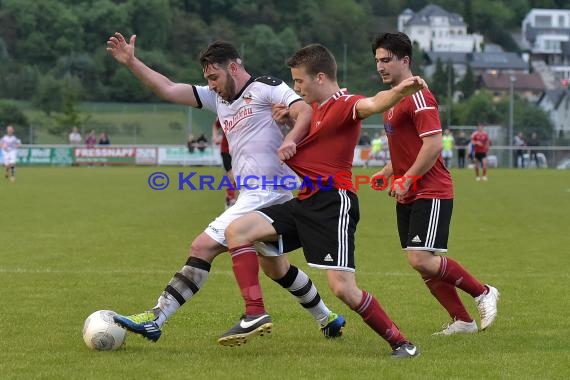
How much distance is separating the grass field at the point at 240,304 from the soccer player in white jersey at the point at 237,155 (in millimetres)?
306

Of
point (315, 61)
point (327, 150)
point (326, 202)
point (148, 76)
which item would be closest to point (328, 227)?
point (326, 202)

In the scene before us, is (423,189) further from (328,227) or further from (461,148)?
(461,148)

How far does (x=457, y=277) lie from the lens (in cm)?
829

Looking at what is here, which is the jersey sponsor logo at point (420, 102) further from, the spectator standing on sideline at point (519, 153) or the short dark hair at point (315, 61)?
the spectator standing on sideline at point (519, 153)

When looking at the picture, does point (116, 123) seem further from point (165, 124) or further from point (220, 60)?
point (220, 60)

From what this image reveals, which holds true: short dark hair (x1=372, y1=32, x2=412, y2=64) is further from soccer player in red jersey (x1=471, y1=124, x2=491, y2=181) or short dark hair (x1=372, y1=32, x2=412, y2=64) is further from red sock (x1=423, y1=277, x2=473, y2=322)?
soccer player in red jersey (x1=471, y1=124, x2=491, y2=181)

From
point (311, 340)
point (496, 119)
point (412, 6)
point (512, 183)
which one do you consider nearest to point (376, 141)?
point (512, 183)

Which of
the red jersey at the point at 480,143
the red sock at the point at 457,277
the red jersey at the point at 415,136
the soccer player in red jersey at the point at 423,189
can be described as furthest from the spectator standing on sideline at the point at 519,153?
the red jersey at the point at 415,136

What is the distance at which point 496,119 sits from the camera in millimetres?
83125

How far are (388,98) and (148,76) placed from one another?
207 cm

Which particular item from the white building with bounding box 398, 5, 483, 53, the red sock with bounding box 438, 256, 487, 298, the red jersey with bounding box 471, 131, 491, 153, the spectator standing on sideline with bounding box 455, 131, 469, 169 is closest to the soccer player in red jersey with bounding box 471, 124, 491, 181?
the red jersey with bounding box 471, 131, 491, 153

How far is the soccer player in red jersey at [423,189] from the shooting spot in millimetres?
7766

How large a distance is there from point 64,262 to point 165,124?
53118 millimetres

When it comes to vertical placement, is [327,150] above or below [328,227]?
A: above
